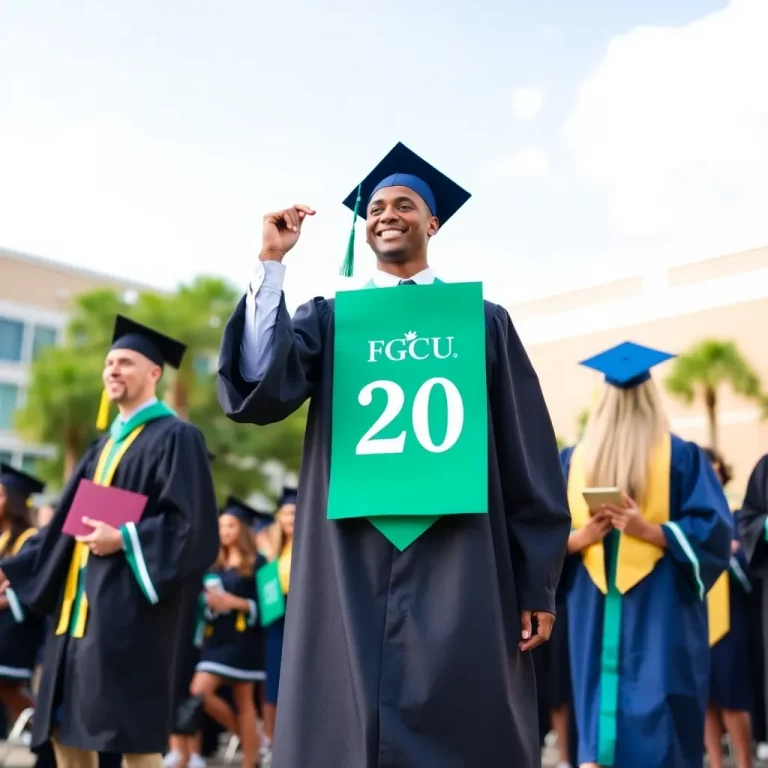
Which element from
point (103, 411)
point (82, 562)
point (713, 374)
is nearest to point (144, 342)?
point (103, 411)

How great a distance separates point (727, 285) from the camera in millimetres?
36469

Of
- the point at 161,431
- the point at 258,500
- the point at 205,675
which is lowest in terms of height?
the point at 205,675

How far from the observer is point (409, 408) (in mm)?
2908

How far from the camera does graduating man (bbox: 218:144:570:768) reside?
8.91 ft

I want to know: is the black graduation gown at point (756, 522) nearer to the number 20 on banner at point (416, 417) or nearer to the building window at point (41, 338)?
the number 20 on banner at point (416, 417)

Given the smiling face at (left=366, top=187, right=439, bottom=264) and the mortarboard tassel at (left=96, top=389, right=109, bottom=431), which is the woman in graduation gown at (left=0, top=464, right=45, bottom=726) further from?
the smiling face at (left=366, top=187, right=439, bottom=264)

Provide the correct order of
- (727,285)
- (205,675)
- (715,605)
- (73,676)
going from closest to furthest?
(73,676)
(715,605)
(205,675)
(727,285)

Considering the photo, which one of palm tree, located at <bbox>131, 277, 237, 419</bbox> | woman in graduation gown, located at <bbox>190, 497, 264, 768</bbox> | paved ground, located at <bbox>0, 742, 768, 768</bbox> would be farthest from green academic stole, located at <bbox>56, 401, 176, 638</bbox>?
palm tree, located at <bbox>131, 277, 237, 419</bbox>

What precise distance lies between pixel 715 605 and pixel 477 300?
4.42 metres

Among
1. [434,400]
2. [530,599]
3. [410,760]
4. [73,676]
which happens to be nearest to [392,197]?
[434,400]

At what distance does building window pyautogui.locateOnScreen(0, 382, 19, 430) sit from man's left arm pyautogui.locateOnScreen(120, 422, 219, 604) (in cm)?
4078

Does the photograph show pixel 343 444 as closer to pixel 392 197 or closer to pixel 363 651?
pixel 363 651

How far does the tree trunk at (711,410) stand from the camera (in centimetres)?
3494

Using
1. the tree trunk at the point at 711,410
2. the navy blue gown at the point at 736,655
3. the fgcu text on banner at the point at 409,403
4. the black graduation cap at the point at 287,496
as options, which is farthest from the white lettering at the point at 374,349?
the tree trunk at the point at 711,410
